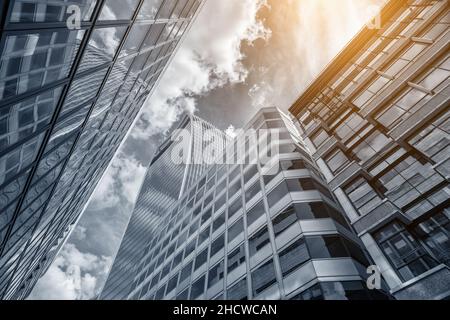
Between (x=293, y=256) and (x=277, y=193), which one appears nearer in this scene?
(x=293, y=256)

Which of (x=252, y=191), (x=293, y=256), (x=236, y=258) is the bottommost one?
(x=293, y=256)

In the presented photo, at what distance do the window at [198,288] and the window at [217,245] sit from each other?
2433mm

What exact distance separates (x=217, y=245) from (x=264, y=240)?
22.3 ft

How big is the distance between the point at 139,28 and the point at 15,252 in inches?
587

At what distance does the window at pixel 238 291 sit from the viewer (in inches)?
669

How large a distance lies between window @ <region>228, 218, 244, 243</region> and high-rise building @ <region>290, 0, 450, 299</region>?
9153 mm

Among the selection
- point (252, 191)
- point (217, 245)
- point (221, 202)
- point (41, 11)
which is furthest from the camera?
point (221, 202)

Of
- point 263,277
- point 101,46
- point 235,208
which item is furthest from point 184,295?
point 101,46

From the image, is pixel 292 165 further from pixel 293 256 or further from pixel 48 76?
pixel 48 76

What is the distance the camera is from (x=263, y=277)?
16422 millimetres

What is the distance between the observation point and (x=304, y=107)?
84.6 feet

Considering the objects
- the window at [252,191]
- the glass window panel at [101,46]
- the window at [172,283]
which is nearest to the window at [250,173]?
the window at [252,191]

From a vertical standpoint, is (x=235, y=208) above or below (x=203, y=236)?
above

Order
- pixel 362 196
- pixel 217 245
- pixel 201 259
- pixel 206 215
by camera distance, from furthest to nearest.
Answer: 1. pixel 206 215
2. pixel 201 259
3. pixel 217 245
4. pixel 362 196
